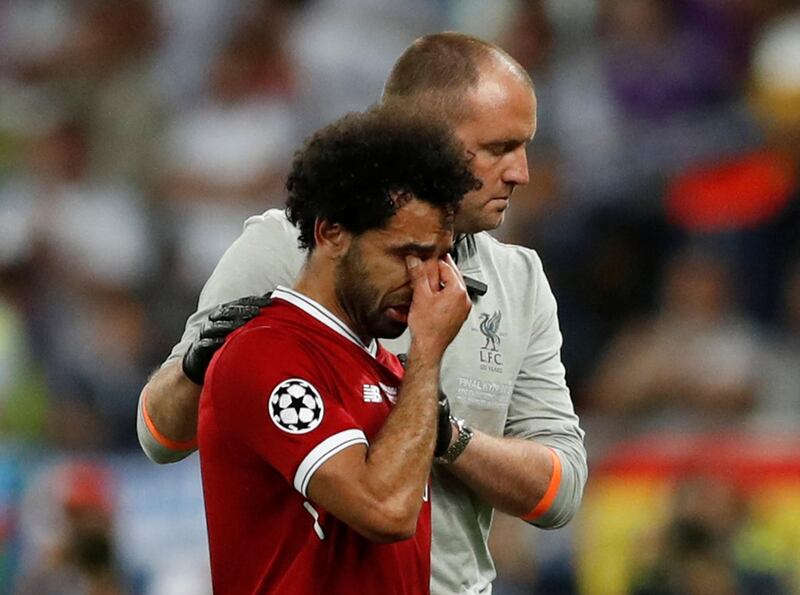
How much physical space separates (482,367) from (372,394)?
0.70m

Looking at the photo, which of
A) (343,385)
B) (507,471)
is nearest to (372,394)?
(343,385)

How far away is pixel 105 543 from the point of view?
6.54 meters

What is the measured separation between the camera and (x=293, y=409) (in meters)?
2.77

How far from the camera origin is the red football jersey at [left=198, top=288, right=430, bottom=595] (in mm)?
2775

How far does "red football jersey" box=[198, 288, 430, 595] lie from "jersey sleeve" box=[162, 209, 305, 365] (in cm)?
56

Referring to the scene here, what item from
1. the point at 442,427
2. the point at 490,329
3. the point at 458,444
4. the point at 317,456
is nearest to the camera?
the point at 317,456

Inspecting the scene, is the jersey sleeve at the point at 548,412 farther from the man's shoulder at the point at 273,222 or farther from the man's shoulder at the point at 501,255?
the man's shoulder at the point at 273,222

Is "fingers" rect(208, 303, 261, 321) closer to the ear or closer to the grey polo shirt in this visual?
the ear

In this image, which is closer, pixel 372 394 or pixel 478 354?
pixel 372 394

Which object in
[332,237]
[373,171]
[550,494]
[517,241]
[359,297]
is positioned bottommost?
Result: [517,241]

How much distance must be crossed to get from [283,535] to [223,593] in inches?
7.8

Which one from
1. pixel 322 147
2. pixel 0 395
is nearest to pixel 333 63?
pixel 0 395

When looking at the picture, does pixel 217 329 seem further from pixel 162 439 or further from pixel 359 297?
pixel 162 439

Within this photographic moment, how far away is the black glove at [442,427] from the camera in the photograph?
306 centimetres
